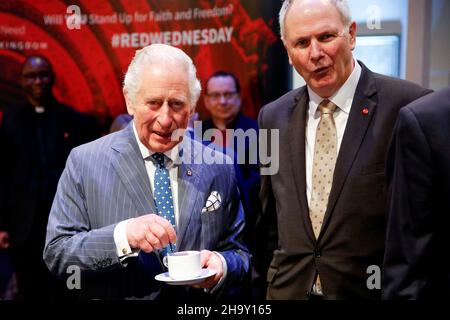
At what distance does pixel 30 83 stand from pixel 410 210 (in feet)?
7.16

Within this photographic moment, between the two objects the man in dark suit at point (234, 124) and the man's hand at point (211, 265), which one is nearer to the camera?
the man's hand at point (211, 265)

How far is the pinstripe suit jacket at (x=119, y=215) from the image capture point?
6.45ft

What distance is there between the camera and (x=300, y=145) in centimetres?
207

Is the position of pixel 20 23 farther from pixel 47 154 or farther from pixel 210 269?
pixel 210 269

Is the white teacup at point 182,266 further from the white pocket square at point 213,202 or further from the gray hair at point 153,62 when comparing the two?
the gray hair at point 153,62

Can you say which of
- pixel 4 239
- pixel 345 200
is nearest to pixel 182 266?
pixel 345 200

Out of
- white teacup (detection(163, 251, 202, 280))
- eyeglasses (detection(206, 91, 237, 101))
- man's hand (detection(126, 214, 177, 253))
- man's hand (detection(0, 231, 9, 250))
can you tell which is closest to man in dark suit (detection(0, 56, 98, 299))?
man's hand (detection(0, 231, 9, 250))

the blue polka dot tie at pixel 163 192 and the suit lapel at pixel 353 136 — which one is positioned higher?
the suit lapel at pixel 353 136

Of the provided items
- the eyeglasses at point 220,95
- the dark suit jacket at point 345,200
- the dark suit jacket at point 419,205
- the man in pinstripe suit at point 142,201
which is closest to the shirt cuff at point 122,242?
the man in pinstripe suit at point 142,201

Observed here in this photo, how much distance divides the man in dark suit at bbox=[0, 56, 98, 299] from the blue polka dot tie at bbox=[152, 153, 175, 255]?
101cm

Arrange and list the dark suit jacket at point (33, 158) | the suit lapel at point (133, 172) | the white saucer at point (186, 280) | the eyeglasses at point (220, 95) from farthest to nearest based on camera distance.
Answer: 1. the dark suit jacket at point (33, 158)
2. the eyeglasses at point (220, 95)
3. the suit lapel at point (133, 172)
4. the white saucer at point (186, 280)

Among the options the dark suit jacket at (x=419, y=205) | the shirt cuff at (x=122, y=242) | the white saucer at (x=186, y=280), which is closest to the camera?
the dark suit jacket at (x=419, y=205)

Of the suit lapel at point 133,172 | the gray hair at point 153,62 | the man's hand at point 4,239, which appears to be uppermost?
the gray hair at point 153,62
